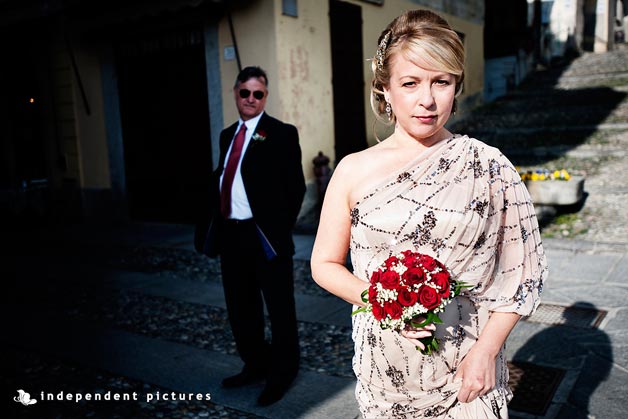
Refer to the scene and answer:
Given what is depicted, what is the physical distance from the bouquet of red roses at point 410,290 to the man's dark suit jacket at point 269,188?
1992mm

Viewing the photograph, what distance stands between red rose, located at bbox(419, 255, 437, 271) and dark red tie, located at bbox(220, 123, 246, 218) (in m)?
2.26

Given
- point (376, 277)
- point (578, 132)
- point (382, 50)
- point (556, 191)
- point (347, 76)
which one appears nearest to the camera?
point (376, 277)

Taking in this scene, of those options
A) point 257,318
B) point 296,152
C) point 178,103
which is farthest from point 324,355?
point 178,103

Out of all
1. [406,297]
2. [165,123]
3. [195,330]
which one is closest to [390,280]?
[406,297]

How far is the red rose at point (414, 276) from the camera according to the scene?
1.56 meters

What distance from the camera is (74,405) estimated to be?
3672 mm

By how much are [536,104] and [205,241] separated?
14482 millimetres

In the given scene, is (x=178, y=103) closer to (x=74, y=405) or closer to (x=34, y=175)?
(x=34, y=175)

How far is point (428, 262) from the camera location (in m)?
1.61

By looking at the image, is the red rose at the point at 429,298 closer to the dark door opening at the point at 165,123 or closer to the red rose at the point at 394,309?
the red rose at the point at 394,309

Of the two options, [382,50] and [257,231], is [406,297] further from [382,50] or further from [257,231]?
[257,231]

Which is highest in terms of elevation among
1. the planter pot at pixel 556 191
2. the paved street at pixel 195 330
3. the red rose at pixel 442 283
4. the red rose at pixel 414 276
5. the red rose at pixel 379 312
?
the red rose at pixel 414 276

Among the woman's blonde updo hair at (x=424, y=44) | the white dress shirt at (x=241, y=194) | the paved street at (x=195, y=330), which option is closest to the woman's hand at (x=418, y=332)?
the woman's blonde updo hair at (x=424, y=44)

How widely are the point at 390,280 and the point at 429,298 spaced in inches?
4.7
